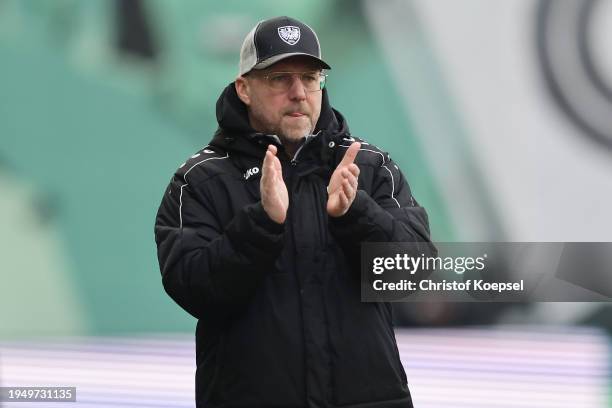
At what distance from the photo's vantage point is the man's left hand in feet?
6.87

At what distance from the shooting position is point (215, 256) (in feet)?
6.79

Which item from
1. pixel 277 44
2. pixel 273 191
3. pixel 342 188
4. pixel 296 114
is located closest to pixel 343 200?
pixel 342 188

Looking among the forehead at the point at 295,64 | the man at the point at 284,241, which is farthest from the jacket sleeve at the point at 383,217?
the forehead at the point at 295,64

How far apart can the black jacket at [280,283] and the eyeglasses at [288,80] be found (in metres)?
0.10

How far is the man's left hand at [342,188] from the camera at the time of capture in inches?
82.4

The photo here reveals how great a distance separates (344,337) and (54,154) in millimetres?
2028

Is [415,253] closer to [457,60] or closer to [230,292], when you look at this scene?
[230,292]

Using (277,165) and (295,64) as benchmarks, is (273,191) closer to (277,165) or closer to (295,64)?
(277,165)

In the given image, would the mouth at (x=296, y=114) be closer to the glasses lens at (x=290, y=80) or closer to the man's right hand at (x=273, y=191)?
the glasses lens at (x=290, y=80)

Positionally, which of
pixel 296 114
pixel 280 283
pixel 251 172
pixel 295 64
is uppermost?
pixel 295 64

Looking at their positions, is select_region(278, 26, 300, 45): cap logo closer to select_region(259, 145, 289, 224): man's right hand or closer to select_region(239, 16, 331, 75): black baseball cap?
select_region(239, 16, 331, 75): black baseball cap

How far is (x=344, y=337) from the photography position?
6.99 feet

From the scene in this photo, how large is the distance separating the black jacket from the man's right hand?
17 mm

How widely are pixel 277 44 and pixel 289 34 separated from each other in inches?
1.5
